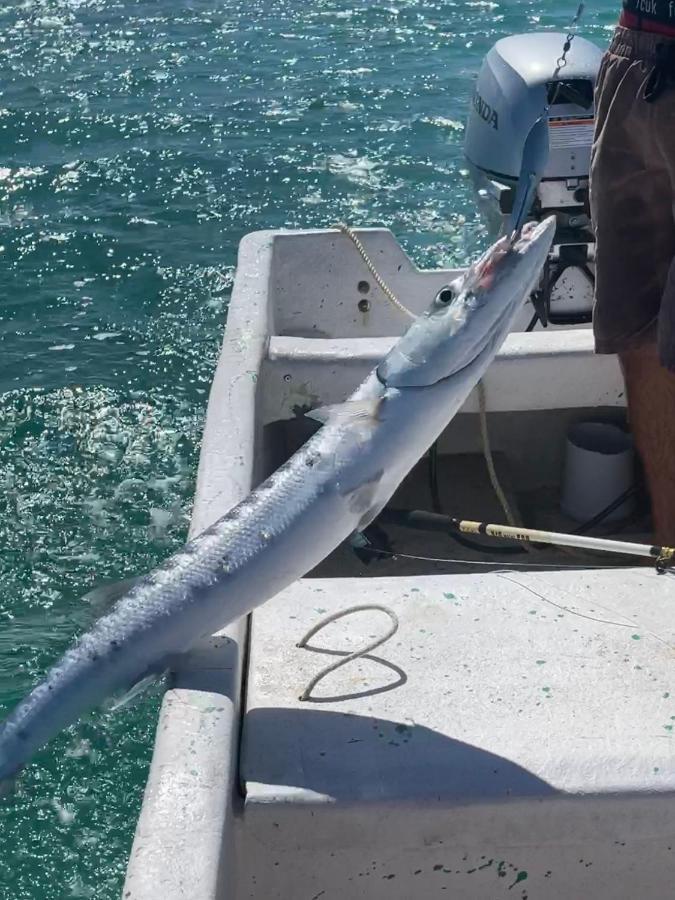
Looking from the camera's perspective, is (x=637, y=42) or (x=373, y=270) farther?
(x=373, y=270)

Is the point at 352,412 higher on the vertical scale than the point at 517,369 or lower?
higher

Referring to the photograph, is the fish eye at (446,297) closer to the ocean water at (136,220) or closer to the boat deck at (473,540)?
the ocean water at (136,220)

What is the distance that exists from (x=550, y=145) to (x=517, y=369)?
143 cm

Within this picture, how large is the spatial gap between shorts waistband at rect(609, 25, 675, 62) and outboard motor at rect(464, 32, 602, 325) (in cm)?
123

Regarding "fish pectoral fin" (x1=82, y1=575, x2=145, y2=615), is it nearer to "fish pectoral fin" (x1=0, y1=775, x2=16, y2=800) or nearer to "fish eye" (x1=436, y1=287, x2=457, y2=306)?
"fish pectoral fin" (x1=0, y1=775, x2=16, y2=800)

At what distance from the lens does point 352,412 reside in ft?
8.58

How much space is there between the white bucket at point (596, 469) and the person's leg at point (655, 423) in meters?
0.28

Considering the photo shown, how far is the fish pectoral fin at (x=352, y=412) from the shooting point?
2.60m

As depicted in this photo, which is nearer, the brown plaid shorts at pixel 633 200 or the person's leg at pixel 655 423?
the brown plaid shorts at pixel 633 200

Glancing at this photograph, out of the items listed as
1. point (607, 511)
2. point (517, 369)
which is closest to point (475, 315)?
point (517, 369)

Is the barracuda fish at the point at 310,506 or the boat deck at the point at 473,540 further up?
the barracuda fish at the point at 310,506

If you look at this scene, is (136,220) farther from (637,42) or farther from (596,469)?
(637,42)

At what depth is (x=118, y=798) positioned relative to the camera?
12.7 ft

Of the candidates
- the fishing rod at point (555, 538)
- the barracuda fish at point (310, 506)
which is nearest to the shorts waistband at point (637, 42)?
the barracuda fish at point (310, 506)
